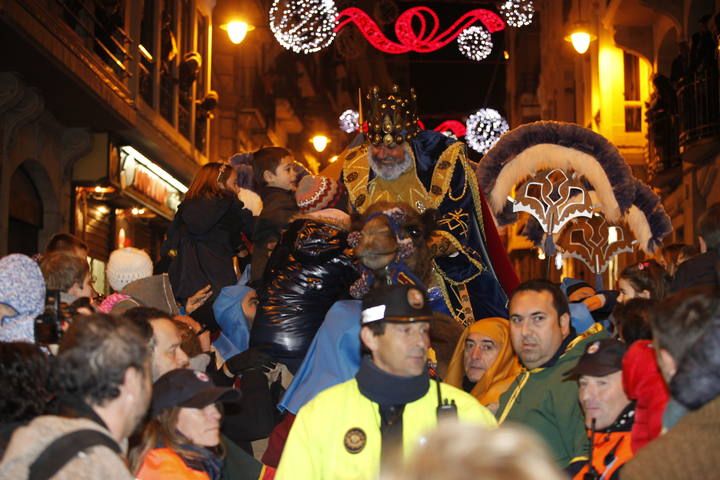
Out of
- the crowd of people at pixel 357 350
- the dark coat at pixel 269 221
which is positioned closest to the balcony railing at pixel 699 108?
the crowd of people at pixel 357 350

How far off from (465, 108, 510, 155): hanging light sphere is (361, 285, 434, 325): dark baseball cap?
17.1 m

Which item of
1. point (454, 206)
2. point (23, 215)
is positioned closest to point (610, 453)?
point (454, 206)

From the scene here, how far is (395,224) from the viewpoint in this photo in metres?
7.56

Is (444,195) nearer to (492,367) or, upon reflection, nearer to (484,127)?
(492,367)

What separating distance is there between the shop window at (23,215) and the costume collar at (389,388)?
12.6 meters

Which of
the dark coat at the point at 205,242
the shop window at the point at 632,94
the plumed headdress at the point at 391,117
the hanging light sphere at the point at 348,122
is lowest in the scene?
the dark coat at the point at 205,242

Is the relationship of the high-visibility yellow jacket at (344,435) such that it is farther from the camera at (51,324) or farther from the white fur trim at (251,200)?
the white fur trim at (251,200)

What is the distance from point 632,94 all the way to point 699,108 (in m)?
9.58

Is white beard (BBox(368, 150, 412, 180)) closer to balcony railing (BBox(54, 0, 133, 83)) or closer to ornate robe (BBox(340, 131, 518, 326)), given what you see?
ornate robe (BBox(340, 131, 518, 326))

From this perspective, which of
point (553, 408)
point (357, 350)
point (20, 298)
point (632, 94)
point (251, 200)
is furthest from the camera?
point (632, 94)

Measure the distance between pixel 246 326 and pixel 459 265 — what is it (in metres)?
2.00

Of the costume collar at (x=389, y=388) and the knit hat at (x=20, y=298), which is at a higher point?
the knit hat at (x=20, y=298)

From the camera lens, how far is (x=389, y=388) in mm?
5289

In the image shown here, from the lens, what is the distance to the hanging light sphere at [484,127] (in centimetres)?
2259
